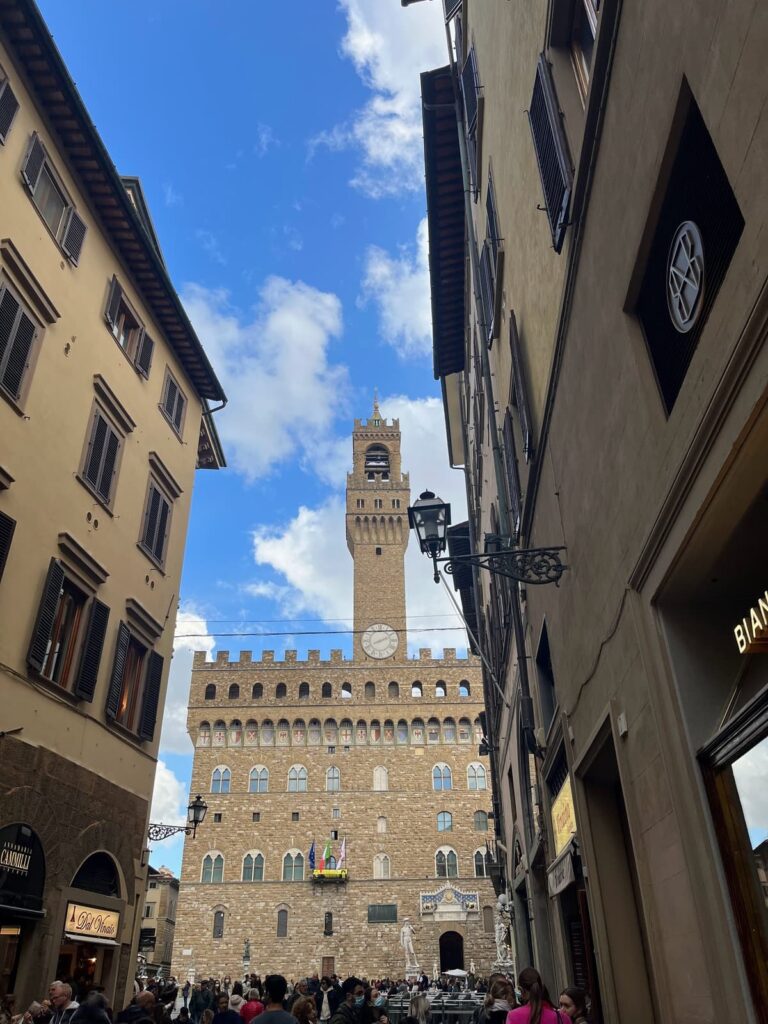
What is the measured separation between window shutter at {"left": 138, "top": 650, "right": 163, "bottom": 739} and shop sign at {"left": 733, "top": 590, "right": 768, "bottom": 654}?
10.8m

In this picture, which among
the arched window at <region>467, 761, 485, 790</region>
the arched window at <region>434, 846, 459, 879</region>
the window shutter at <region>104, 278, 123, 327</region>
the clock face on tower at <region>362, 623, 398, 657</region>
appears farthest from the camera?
the clock face on tower at <region>362, 623, 398, 657</region>

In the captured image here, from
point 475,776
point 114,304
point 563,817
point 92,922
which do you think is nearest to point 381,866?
point 475,776

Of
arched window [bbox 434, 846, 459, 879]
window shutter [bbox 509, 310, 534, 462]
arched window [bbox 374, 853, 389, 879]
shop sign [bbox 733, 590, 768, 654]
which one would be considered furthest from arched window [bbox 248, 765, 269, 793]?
shop sign [bbox 733, 590, 768, 654]

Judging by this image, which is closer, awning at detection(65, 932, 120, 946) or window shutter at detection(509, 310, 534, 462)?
window shutter at detection(509, 310, 534, 462)

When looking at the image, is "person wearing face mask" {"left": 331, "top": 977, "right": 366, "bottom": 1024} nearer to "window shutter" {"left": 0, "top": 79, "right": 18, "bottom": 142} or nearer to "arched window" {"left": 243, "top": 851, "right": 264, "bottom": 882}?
"window shutter" {"left": 0, "top": 79, "right": 18, "bottom": 142}

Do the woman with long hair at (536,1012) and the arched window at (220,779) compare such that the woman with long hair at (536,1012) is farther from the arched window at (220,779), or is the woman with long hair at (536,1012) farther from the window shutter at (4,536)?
the arched window at (220,779)

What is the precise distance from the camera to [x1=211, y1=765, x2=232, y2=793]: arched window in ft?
150

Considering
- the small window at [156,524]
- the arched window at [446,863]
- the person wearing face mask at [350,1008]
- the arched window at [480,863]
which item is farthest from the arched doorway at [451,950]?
the person wearing face mask at [350,1008]

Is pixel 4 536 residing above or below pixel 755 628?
above

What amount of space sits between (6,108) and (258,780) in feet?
137

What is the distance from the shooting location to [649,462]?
14.1 feet

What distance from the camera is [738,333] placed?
3012 mm

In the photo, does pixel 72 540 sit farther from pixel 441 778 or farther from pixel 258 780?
pixel 441 778

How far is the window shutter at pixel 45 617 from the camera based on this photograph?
9.37m
